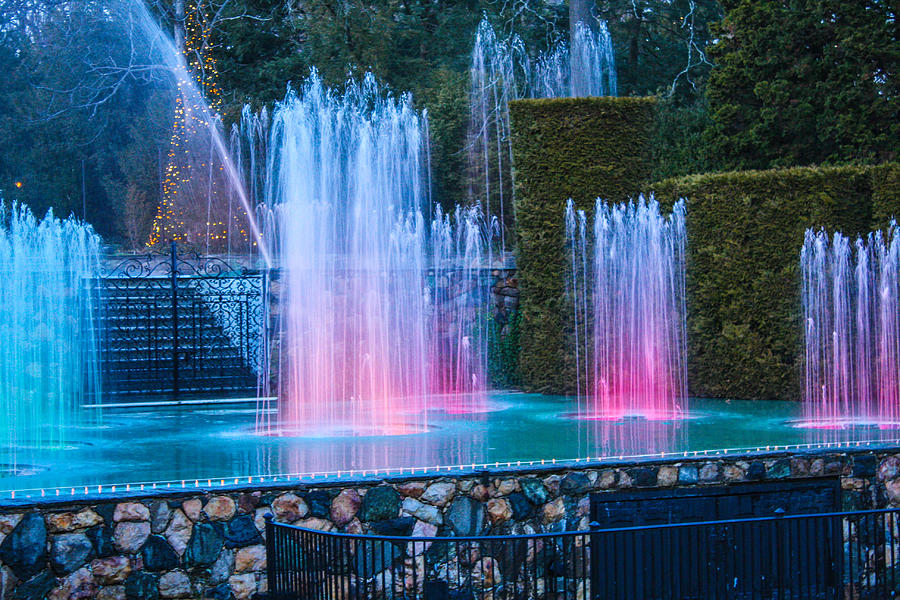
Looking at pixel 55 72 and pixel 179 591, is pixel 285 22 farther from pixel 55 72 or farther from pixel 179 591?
pixel 179 591

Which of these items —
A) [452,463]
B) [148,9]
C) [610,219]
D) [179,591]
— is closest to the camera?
[179,591]

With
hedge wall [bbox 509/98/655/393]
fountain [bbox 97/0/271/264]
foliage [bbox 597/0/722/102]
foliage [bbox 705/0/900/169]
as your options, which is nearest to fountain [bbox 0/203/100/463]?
hedge wall [bbox 509/98/655/393]

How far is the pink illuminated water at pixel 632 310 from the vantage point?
12258 mm

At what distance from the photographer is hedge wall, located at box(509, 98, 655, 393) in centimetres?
1313

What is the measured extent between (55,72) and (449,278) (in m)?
13.9

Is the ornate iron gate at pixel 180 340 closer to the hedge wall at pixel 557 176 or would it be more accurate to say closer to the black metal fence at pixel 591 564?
the hedge wall at pixel 557 176

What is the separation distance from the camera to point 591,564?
5.74 metres

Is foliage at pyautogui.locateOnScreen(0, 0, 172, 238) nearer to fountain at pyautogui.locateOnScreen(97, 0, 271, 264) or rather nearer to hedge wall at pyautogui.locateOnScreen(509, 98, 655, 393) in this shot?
fountain at pyautogui.locateOnScreen(97, 0, 271, 264)

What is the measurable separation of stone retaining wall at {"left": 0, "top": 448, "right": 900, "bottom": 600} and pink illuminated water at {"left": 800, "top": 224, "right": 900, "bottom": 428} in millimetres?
4729

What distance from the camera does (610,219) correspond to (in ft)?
42.8

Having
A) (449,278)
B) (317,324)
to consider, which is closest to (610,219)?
(449,278)

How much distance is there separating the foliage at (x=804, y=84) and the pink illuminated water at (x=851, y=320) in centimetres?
396

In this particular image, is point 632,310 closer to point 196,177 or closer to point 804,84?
point 804,84

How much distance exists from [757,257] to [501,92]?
27.9ft
